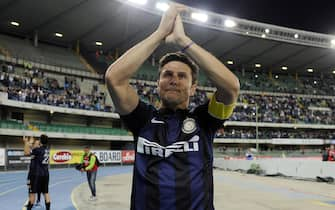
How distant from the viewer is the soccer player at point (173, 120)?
2059 mm

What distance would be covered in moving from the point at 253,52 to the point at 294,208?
43833 millimetres

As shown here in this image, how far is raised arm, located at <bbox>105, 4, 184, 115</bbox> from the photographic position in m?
2.10

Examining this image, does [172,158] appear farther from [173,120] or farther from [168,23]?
[168,23]

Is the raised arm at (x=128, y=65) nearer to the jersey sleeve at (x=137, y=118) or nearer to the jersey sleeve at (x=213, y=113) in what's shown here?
the jersey sleeve at (x=137, y=118)

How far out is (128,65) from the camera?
2.10 m

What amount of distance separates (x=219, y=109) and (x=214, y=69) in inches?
11.4

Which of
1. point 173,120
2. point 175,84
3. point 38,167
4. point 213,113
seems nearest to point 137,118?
point 173,120

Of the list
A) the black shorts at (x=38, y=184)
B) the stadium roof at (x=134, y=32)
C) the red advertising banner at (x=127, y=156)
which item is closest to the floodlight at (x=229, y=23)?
the stadium roof at (x=134, y=32)

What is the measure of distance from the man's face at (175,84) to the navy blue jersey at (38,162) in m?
7.61

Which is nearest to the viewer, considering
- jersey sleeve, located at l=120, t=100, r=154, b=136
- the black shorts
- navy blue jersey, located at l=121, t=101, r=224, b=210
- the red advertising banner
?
navy blue jersey, located at l=121, t=101, r=224, b=210

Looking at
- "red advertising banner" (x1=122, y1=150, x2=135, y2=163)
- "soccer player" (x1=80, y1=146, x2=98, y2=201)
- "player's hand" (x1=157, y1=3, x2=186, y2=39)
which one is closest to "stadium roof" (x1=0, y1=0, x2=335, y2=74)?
"red advertising banner" (x1=122, y1=150, x2=135, y2=163)

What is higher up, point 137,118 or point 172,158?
point 137,118

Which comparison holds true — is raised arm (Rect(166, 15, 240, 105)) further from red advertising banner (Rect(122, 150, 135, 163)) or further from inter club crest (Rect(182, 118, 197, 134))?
red advertising banner (Rect(122, 150, 135, 163))

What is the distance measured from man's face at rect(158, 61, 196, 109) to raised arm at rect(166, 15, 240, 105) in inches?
5.9
